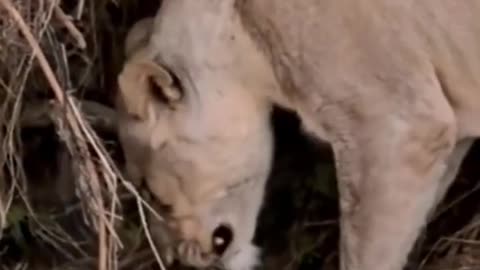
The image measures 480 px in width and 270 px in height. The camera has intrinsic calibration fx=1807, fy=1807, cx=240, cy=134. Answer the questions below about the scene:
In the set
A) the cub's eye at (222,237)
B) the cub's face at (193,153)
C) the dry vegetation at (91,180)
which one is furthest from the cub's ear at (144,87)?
the cub's eye at (222,237)

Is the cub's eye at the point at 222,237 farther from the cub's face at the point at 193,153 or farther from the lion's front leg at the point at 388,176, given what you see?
the lion's front leg at the point at 388,176

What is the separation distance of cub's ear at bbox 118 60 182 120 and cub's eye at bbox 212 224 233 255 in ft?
0.85

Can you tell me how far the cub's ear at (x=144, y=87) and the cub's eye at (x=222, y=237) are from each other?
259mm

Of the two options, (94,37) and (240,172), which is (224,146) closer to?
(240,172)

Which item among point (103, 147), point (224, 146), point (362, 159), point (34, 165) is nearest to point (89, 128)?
point (103, 147)

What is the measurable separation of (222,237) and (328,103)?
377mm

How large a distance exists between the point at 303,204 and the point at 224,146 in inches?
24.1

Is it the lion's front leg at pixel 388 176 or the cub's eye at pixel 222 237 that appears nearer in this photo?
the lion's front leg at pixel 388 176

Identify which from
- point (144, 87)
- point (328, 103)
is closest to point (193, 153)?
point (144, 87)

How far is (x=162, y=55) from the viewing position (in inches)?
117

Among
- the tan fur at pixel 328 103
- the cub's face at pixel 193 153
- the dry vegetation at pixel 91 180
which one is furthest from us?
the dry vegetation at pixel 91 180

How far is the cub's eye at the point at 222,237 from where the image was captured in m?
3.15

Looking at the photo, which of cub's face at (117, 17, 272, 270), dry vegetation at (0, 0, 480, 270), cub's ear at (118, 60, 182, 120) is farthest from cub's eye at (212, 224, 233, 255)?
cub's ear at (118, 60, 182, 120)

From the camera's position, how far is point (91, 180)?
3096 mm
